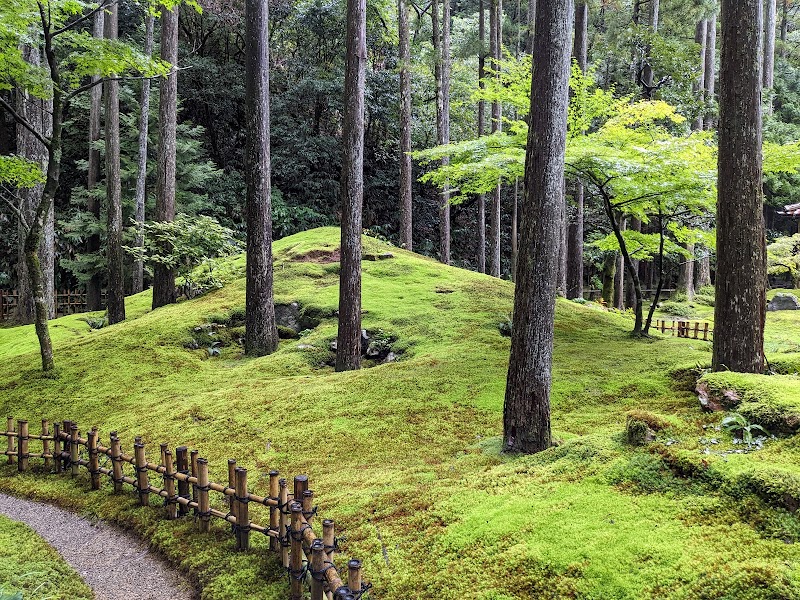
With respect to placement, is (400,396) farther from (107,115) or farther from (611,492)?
(107,115)

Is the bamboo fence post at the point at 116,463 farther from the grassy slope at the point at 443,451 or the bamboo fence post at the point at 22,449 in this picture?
the bamboo fence post at the point at 22,449

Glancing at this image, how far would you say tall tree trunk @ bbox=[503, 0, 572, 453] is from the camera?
15.8ft

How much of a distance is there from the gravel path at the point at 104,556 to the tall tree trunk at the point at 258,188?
4.85 m

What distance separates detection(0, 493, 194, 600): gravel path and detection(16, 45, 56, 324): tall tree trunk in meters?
8.37

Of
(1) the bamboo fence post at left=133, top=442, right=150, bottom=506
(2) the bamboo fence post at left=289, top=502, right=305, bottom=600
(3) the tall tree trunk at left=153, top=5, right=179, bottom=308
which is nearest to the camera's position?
(2) the bamboo fence post at left=289, top=502, right=305, bottom=600

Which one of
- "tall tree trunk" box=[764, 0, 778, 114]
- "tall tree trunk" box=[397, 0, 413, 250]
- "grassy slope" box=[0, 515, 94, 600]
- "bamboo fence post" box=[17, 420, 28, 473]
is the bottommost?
"grassy slope" box=[0, 515, 94, 600]

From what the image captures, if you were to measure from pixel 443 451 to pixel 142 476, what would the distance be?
2.99 metres

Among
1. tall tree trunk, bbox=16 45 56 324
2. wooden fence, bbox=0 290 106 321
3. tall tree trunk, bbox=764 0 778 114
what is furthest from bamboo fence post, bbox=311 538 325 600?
tall tree trunk, bbox=764 0 778 114

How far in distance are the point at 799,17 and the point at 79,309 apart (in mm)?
48737

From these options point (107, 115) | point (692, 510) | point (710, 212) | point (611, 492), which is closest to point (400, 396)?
point (611, 492)

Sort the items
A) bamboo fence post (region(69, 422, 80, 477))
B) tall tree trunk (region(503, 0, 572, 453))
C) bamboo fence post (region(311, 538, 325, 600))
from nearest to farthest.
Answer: bamboo fence post (region(311, 538, 325, 600)), tall tree trunk (region(503, 0, 572, 453)), bamboo fence post (region(69, 422, 80, 477))

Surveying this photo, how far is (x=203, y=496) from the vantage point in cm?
461

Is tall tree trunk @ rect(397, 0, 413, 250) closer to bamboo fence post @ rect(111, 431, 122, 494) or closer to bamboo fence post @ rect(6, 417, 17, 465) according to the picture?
bamboo fence post @ rect(6, 417, 17, 465)

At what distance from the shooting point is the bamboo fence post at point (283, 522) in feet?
13.0
